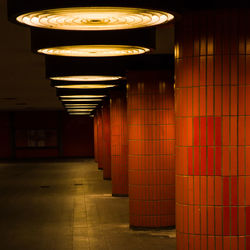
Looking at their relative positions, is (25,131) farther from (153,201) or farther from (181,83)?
(181,83)

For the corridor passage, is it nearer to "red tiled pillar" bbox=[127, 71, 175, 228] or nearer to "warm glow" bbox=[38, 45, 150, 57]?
"red tiled pillar" bbox=[127, 71, 175, 228]

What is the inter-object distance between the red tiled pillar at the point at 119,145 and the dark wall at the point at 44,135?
21040 mm

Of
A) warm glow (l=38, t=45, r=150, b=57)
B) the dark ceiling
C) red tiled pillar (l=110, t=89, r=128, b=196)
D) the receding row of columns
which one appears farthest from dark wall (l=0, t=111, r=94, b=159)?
the receding row of columns

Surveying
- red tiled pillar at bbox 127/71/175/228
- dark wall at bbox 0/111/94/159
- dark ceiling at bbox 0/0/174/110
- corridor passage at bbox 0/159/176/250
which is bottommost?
dark wall at bbox 0/111/94/159

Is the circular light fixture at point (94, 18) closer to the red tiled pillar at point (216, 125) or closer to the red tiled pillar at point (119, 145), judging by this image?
the red tiled pillar at point (216, 125)

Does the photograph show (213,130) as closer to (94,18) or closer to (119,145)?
(94,18)

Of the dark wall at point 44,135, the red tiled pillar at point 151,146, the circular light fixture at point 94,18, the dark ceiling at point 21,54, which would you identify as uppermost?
the circular light fixture at point 94,18

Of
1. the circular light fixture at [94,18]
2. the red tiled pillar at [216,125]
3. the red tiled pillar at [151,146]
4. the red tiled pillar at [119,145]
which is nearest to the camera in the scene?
the circular light fixture at [94,18]

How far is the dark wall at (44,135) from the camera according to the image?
35750mm

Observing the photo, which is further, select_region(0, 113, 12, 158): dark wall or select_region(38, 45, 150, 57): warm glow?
select_region(0, 113, 12, 158): dark wall

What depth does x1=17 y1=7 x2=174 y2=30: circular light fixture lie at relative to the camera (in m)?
3.75

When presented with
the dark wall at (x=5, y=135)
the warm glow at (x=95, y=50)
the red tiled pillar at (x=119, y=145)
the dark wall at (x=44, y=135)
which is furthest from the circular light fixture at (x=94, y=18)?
the dark wall at (x=5, y=135)

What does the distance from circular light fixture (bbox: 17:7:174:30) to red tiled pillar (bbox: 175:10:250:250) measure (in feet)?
3.67

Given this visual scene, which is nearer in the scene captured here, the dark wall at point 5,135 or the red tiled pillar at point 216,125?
the red tiled pillar at point 216,125
